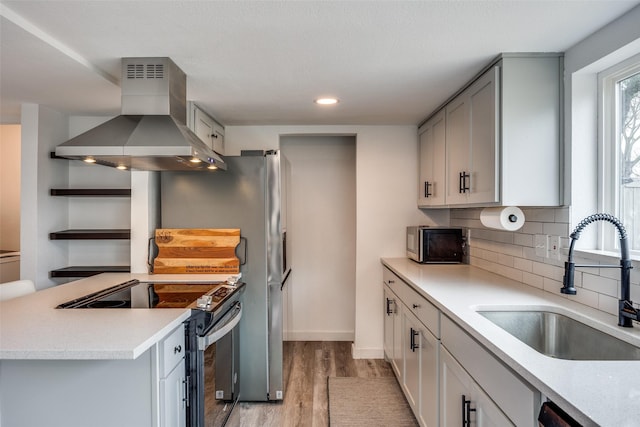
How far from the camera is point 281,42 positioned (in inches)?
70.0

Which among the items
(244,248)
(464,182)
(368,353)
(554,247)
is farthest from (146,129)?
(368,353)

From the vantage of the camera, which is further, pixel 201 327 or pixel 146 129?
pixel 146 129

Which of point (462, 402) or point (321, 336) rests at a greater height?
point (462, 402)

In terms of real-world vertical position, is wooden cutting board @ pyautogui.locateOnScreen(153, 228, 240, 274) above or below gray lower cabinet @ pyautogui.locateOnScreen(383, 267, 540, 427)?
above

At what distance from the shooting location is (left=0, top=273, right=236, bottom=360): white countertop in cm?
120

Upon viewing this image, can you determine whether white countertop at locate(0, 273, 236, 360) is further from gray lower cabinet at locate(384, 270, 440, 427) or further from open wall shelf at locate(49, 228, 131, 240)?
gray lower cabinet at locate(384, 270, 440, 427)

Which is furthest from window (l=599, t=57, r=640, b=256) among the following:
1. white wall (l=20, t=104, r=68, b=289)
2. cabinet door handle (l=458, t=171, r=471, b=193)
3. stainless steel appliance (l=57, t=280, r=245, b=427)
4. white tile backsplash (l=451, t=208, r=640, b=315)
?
white wall (l=20, t=104, r=68, b=289)

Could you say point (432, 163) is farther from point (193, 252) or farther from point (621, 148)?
point (193, 252)

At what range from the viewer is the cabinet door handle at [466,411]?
1.48 meters

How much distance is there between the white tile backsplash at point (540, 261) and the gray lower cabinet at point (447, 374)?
0.66 meters

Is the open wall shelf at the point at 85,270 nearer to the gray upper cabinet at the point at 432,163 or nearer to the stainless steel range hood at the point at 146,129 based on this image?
the stainless steel range hood at the point at 146,129

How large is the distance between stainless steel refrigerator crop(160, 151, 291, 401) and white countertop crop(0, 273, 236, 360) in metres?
0.93

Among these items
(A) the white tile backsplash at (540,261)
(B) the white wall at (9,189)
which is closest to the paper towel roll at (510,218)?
(A) the white tile backsplash at (540,261)

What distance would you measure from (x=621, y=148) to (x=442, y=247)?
155cm
